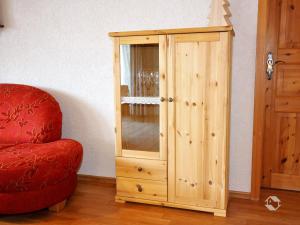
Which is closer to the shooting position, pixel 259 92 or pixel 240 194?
pixel 259 92

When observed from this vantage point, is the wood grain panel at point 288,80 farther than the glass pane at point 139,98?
Yes

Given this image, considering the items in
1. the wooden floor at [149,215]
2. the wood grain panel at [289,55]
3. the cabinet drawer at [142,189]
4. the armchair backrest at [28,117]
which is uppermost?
Answer: the wood grain panel at [289,55]

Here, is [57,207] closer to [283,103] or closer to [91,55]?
[91,55]

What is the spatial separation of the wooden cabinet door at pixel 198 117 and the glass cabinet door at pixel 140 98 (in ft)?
0.47

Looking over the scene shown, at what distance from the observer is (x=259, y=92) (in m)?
2.38

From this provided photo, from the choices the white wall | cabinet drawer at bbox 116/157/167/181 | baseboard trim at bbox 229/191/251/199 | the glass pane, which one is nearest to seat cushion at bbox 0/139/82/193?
cabinet drawer at bbox 116/157/167/181

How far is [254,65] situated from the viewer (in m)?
2.39

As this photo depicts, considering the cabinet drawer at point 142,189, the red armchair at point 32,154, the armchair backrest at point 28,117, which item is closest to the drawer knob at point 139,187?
the cabinet drawer at point 142,189

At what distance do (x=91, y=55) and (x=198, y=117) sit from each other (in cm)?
125

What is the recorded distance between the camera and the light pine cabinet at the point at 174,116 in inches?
82.5

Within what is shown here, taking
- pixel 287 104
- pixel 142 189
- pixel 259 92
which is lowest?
pixel 142 189

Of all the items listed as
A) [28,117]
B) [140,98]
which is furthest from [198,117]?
[28,117]

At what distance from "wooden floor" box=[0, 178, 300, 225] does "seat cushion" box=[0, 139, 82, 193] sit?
284 millimetres

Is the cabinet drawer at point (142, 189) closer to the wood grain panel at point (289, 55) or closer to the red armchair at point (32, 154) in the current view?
the red armchair at point (32, 154)
